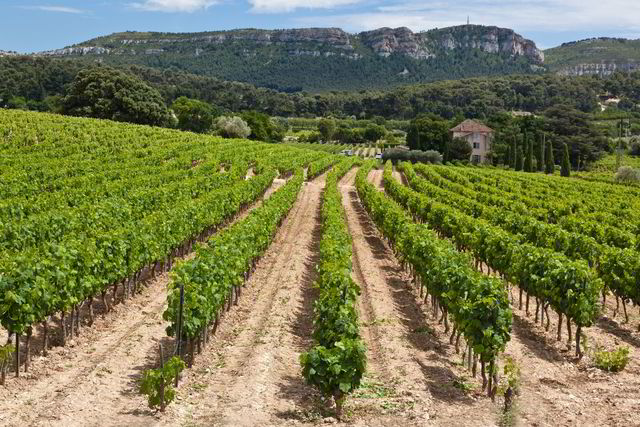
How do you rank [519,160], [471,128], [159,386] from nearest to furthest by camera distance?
1. [159,386]
2. [519,160]
3. [471,128]

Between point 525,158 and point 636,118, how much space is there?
78.3 meters

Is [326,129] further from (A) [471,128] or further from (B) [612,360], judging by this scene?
(B) [612,360]

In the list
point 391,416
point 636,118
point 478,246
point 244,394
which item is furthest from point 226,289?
point 636,118

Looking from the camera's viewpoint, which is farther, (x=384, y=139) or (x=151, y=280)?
(x=384, y=139)

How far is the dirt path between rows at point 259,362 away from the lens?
1105 centimetres

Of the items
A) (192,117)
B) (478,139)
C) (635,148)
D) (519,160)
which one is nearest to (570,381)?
(519,160)

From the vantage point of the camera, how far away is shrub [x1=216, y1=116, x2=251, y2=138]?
311 ft

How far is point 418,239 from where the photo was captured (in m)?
20.5

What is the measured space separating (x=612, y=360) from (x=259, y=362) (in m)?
7.32

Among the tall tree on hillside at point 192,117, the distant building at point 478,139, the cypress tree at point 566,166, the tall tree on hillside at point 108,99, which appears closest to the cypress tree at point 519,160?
the cypress tree at point 566,166

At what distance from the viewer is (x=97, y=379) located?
479 inches

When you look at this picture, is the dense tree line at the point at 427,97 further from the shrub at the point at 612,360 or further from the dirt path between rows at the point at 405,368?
the shrub at the point at 612,360

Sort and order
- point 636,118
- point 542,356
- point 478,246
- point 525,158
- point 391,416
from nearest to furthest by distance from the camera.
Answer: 1. point 391,416
2. point 542,356
3. point 478,246
4. point 525,158
5. point 636,118

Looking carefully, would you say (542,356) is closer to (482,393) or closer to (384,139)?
(482,393)
